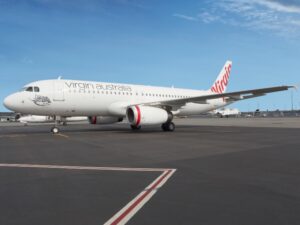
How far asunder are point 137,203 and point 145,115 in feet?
52.4

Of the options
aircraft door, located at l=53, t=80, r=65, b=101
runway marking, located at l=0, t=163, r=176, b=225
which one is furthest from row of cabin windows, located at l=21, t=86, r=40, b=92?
runway marking, located at l=0, t=163, r=176, b=225

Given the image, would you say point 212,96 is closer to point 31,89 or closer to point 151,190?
point 31,89

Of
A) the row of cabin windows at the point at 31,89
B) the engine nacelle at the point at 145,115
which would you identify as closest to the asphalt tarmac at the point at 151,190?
the engine nacelle at the point at 145,115

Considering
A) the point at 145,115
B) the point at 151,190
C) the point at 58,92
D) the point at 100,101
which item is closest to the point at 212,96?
the point at 145,115

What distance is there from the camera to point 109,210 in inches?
176

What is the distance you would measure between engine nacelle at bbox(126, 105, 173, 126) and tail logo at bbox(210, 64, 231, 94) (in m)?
12.0

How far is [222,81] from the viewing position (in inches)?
1300

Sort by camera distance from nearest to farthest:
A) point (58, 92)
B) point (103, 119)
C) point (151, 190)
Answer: point (151, 190), point (58, 92), point (103, 119)

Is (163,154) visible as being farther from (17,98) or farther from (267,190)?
(17,98)

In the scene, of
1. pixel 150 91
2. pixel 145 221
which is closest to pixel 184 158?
A: pixel 145 221

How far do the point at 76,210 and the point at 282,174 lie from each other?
4.57 m

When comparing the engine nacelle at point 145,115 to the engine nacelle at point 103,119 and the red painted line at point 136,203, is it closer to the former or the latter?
the engine nacelle at point 103,119

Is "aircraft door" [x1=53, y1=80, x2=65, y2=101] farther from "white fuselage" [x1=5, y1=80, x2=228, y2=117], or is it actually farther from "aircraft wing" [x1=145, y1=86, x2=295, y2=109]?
"aircraft wing" [x1=145, y1=86, x2=295, y2=109]

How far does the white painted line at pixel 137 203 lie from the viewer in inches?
159
